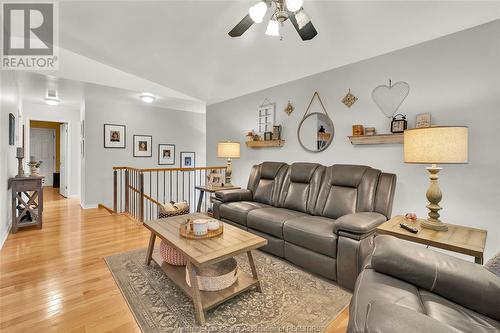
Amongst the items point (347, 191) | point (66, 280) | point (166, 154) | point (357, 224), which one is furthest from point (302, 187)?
point (166, 154)

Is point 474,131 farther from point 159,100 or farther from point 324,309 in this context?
point 159,100

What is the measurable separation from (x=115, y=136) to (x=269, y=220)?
439 centimetres

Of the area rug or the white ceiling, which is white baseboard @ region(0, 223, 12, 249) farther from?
the white ceiling

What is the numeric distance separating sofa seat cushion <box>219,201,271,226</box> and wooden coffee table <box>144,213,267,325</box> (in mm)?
826

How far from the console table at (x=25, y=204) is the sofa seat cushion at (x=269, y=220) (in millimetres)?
3243

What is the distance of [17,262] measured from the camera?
247cm

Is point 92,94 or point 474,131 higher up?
point 92,94

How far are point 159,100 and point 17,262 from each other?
3.67m

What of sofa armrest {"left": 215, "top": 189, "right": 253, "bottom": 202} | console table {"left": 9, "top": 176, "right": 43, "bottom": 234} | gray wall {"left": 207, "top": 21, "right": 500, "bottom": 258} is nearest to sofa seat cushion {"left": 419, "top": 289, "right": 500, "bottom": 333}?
gray wall {"left": 207, "top": 21, "right": 500, "bottom": 258}

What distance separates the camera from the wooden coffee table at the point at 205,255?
1616 mm

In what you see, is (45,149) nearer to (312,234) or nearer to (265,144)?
(265,144)

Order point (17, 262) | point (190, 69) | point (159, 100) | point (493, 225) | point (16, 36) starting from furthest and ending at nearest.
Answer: point (159, 100), point (190, 69), point (16, 36), point (17, 262), point (493, 225)

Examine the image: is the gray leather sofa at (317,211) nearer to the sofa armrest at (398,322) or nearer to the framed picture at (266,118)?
the framed picture at (266,118)

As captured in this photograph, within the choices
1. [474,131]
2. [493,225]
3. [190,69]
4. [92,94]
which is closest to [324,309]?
[493,225]
